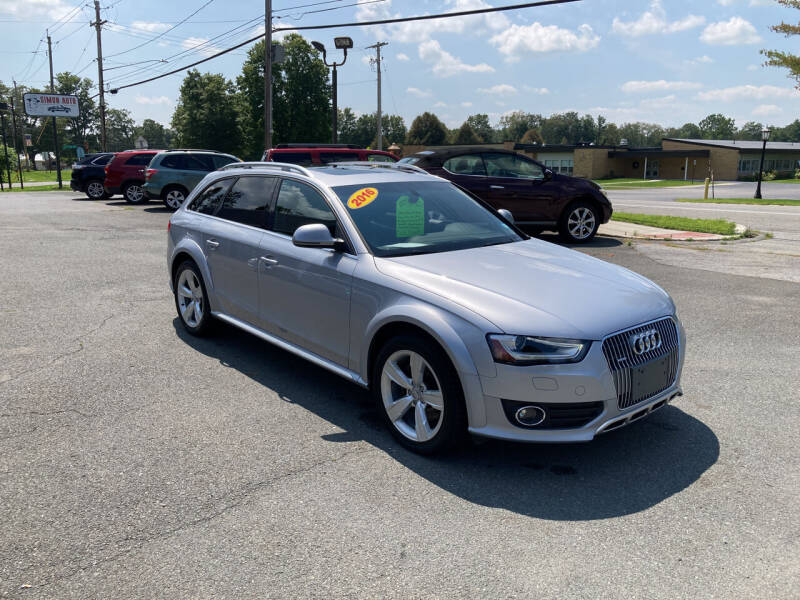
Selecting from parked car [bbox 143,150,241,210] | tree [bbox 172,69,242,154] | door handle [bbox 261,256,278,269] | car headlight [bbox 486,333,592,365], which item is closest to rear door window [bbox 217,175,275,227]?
door handle [bbox 261,256,278,269]

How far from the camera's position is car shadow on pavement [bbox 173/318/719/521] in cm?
349

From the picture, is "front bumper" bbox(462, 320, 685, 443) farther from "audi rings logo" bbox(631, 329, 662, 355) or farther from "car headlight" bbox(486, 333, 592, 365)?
"audi rings logo" bbox(631, 329, 662, 355)

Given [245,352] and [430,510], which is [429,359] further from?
[245,352]

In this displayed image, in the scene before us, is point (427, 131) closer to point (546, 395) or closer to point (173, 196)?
point (173, 196)

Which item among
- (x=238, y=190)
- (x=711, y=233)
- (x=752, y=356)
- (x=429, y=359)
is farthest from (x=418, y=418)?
(x=711, y=233)

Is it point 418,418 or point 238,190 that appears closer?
point 418,418

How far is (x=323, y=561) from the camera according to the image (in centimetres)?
295

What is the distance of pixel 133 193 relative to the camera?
23.2m

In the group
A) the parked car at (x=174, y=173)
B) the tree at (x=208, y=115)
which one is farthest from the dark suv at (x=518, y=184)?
the tree at (x=208, y=115)

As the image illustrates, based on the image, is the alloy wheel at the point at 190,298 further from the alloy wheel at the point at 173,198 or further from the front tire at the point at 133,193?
the front tire at the point at 133,193

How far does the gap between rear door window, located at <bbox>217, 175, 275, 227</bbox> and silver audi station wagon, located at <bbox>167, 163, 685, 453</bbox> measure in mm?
16

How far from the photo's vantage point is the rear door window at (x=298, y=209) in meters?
4.88

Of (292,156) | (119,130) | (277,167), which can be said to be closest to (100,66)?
(292,156)

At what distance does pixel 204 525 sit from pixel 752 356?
4897 mm
